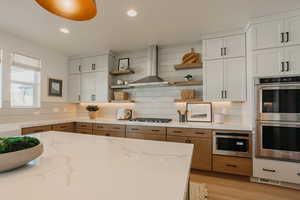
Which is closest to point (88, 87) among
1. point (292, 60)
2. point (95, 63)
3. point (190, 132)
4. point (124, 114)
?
point (95, 63)

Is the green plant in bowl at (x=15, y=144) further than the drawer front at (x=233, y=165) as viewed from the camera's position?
No

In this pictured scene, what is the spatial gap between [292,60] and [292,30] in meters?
0.45

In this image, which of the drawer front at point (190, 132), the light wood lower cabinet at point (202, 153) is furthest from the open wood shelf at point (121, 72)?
the light wood lower cabinet at point (202, 153)

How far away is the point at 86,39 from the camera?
3.17m

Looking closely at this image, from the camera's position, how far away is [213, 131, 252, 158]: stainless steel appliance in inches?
96.5

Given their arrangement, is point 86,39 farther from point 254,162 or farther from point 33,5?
point 254,162

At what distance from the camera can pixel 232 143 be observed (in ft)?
8.29

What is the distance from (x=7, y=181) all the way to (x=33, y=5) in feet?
7.75

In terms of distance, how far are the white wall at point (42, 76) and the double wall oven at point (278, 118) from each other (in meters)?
4.44

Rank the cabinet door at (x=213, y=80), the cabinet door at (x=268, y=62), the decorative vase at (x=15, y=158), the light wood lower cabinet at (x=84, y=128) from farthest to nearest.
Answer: the light wood lower cabinet at (x=84, y=128) → the cabinet door at (x=213, y=80) → the cabinet door at (x=268, y=62) → the decorative vase at (x=15, y=158)

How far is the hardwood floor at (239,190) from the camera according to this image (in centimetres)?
204

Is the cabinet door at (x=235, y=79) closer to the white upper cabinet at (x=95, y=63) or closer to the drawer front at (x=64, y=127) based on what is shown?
the white upper cabinet at (x=95, y=63)

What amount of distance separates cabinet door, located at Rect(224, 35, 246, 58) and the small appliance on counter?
2.46 meters

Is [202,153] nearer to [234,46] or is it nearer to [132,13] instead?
[234,46]
